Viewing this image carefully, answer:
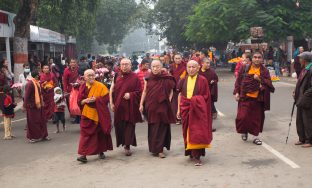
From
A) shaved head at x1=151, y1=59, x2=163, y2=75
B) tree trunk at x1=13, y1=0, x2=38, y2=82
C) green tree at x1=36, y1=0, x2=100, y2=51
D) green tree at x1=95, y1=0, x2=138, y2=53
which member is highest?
green tree at x1=95, y1=0, x2=138, y2=53

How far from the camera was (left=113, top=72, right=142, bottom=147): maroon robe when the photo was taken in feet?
25.3

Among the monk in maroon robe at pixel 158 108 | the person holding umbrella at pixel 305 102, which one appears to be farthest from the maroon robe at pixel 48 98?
the person holding umbrella at pixel 305 102

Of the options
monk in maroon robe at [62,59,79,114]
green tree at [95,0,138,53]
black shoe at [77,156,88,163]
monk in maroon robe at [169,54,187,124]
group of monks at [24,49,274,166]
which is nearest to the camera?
group of monks at [24,49,274,166]

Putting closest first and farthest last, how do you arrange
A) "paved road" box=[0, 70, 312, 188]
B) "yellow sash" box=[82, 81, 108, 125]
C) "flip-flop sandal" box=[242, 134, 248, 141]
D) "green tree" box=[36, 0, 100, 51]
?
"paved road" box=[0, 70, 312, 188], "yellow sash" box=[82, 81, 108, 125], "flip-flop sandal" box=[242, 134, 248, 141], "green tree" box=[36, 0, 100, 51]

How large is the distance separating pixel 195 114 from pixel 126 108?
1.35 m

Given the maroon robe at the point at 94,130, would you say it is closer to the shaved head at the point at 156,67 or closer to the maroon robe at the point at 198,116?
the shaved head at the point at 156,67

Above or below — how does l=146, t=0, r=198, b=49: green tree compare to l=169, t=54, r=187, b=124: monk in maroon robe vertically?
above

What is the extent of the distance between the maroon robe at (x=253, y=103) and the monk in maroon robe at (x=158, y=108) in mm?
1419

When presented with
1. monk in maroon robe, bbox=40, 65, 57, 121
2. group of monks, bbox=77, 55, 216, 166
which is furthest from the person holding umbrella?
monk in maroon robe, bbox=40, 65, 57, 121

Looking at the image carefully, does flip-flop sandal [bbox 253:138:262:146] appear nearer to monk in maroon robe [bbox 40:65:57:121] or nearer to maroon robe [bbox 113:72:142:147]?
maroon robe [bbox 113:72:142:147]

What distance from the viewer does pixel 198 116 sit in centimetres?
684

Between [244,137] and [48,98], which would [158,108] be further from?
[48,98]

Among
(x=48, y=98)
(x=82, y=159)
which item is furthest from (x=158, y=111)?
(x=48, y=98)

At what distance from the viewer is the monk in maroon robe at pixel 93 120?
24.2 ft
